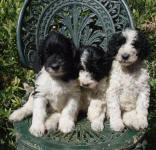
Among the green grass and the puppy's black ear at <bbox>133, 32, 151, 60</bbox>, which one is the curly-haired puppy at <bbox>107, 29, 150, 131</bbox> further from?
the green grass

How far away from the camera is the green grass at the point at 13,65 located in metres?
4.05

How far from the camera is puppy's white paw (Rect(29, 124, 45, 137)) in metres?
2.69

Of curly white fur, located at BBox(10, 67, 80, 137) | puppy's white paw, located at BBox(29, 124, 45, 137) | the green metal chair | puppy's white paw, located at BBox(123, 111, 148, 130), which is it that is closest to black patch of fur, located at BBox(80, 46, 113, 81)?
curly white fur, located at BBox(10, 67, 80, 137)

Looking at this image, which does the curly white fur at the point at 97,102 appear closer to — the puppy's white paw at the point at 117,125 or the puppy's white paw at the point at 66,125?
the puppy's white paw at the point at 117,125

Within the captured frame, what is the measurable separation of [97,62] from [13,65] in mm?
1953

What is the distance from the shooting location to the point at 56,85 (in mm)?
2904

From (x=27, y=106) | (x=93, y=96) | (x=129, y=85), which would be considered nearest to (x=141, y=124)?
(x=129, y=85)

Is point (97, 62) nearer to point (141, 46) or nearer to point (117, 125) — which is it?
point (141, 46)

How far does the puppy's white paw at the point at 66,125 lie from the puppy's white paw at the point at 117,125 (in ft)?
1.51

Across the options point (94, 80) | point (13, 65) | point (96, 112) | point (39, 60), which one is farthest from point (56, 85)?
point (13, 65)

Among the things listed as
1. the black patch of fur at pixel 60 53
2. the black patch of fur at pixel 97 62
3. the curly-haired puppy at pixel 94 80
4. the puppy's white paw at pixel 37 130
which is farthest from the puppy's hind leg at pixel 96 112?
the puppy's white paw at pixel 37 130

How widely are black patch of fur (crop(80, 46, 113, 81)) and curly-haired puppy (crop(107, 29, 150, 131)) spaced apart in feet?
0.35

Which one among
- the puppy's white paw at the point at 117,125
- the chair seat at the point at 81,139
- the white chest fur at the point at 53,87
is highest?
the white chest fur at the point at 53,87

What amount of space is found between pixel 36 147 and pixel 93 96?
0.99m
